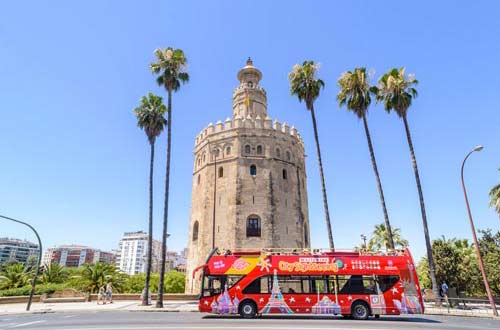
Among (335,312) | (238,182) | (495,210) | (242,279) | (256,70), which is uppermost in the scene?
(256,70)

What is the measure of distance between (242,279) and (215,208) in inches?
557

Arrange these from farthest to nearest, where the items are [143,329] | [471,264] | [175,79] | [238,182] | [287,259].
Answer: [238,182] → [471,264] → [175,79] → [287,259] → [143,329]

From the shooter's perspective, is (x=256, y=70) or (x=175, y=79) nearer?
(x=175, y=79)

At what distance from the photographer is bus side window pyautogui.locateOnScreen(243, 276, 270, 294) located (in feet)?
46.5

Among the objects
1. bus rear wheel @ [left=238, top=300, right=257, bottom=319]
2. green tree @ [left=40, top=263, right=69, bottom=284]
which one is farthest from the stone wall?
green tree @ [left=40, top=263, right=69, bottom=284]

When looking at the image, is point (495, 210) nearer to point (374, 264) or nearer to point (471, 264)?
point (471, 264)

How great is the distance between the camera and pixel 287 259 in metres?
14.6

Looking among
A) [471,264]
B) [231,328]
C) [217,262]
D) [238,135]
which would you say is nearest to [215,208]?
[238,135]

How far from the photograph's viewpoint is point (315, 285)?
14.1 metres

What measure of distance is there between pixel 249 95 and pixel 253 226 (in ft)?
47.5

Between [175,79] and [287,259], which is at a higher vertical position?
[175,79]

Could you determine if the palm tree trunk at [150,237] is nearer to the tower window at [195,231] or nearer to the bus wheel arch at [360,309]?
the tower window at [195,231]

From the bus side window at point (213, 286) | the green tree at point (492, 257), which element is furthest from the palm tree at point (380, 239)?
the bus side window at point (213, 286)

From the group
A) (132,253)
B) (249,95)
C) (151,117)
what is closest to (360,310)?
(151,117)
